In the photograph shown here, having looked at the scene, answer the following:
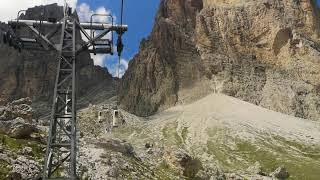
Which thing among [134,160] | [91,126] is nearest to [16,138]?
[134,160]

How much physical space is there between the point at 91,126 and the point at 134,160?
130 metres

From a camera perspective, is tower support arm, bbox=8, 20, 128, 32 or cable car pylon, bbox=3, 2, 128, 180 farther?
tower support arm, bbox=8, 20, 128, 32

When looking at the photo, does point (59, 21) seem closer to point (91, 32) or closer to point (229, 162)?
point (91, 32)

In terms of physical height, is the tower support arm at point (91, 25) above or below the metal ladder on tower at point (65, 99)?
above

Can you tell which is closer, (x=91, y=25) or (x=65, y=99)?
(x=65, y=99)

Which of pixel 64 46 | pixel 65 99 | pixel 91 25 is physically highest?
pixel 91 25

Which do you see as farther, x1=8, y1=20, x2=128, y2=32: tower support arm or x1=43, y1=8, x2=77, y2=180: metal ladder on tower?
x1=8, y1=20, x2=128, y2=32: tower support arm

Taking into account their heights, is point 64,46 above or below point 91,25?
below

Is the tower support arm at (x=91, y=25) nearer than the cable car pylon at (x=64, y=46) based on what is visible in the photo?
No

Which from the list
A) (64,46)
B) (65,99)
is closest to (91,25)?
(64,46)

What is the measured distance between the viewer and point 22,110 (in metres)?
66.2

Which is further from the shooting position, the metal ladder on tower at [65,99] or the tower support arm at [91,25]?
the tower support arm at [91,25]

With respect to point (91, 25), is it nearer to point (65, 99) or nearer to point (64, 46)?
point (64, 46)

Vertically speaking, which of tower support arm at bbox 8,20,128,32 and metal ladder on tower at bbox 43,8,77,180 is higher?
tower support arm at bbox 8,20,128,32
